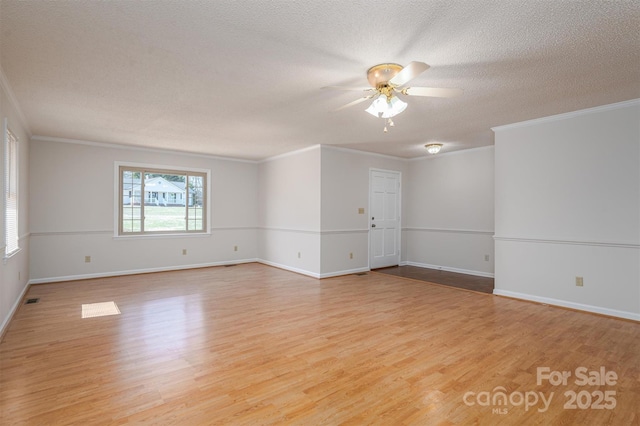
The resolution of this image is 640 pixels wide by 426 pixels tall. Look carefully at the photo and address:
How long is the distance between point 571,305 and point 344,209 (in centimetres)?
367

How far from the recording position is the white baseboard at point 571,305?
3545 mm

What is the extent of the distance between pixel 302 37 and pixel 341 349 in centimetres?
254

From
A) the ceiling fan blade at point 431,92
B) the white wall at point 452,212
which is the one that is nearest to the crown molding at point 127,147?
the white wall at point 452,212

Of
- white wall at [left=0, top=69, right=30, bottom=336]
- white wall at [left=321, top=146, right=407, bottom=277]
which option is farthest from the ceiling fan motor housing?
white wall at [left=0, top=69, right=30, bottom=336]

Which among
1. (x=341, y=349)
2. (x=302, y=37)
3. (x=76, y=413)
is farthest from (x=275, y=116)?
(x=76, y=413)

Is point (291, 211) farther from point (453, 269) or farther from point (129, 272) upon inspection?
point (453, 269)

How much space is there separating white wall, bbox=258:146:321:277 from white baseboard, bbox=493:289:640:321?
9.95 feet

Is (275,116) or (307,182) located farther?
(307,182)

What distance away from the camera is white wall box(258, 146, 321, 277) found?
19.5ft

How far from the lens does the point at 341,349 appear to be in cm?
281

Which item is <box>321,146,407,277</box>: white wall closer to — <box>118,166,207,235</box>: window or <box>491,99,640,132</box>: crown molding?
<box>491,99,640,132</box>: crown molding

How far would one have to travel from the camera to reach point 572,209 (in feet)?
12.9

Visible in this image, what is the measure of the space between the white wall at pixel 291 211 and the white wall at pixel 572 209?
3037 millimetres

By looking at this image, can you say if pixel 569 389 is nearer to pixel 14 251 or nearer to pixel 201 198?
pixel 14 251
